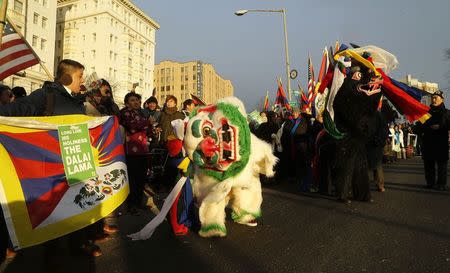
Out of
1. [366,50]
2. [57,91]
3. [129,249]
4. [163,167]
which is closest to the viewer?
[57,91]

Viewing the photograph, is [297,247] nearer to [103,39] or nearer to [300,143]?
[300,143]

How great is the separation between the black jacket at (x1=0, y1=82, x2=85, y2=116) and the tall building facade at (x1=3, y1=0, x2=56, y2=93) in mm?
38748

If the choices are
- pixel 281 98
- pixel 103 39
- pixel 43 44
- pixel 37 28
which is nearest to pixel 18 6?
pixel 37 28

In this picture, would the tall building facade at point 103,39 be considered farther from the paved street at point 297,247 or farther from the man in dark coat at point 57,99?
the man in dark coat at point 57,99

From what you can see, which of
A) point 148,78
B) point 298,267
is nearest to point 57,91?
point 298,267

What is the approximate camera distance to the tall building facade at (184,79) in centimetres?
11144

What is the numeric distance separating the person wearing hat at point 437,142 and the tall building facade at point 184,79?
101832 mm

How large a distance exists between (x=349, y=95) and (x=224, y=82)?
131176 millimetres

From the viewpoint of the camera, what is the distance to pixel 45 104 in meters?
3.21

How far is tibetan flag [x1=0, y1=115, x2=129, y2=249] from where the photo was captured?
2836 mm

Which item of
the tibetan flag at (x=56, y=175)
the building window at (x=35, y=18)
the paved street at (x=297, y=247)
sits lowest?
the paved street at (x=297, y=247)

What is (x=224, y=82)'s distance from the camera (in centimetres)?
13550

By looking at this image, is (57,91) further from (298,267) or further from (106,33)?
(106,33)

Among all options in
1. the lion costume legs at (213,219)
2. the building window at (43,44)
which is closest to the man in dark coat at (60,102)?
the lion costume legs at (213,219)
